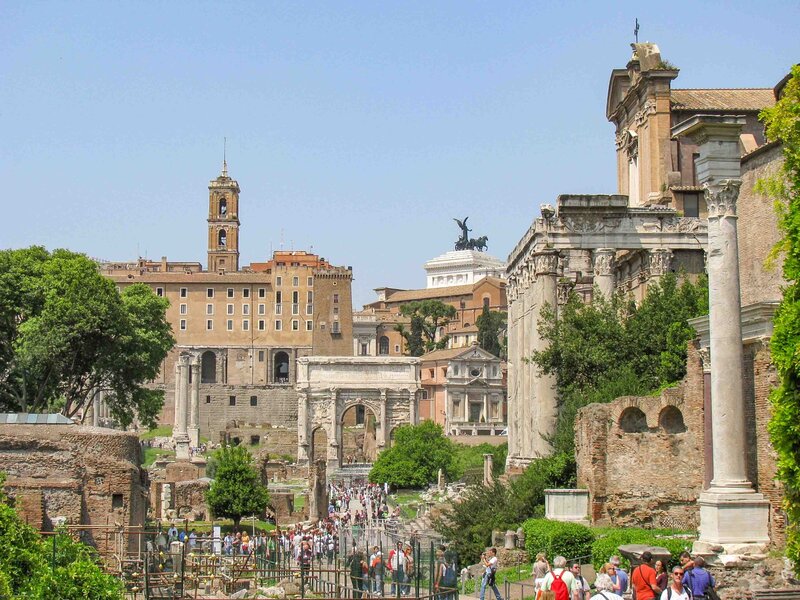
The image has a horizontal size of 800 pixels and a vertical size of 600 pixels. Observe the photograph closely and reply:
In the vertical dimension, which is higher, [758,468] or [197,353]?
[197,353]

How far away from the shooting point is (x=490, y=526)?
26.7m

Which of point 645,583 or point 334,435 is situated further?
point 334,435

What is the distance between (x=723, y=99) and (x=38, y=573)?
87.1 ft

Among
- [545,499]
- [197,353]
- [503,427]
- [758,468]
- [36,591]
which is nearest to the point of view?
[36,591]

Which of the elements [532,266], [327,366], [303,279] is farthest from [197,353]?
[532,266]

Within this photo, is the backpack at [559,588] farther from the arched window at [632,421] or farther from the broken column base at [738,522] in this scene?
the arched window at [632,421]

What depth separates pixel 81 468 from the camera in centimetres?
2616

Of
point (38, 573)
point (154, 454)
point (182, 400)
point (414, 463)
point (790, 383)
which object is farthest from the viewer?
point (182, 400)

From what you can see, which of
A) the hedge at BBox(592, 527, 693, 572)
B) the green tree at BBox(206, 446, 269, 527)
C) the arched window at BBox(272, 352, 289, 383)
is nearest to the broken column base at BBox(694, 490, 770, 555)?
the hedge at BBox(592, 527, 693, 572)

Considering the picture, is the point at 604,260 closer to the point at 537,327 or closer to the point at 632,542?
the point at 537,327

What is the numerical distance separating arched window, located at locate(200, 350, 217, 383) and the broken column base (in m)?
92.5

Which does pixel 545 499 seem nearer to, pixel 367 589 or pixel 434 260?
pixel 367 589

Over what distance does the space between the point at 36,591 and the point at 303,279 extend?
92.2 m

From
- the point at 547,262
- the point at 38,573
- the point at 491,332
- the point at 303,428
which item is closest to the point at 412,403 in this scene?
the point at 303,428
